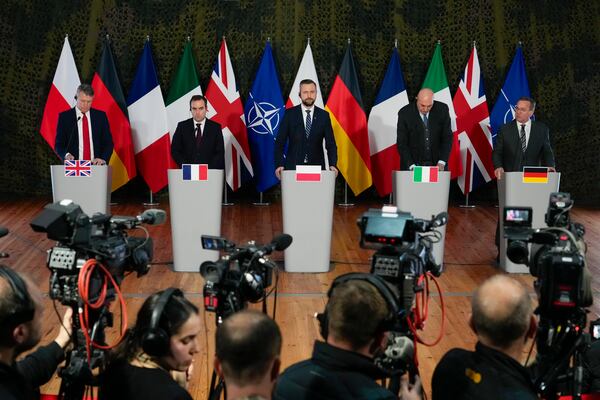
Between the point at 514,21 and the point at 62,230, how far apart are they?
7.58m

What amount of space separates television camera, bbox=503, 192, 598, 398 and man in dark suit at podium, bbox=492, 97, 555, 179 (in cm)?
348

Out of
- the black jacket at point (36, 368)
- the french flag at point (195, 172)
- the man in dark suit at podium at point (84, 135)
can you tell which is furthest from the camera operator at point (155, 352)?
the man in dark suit at podium at point (84, 135)

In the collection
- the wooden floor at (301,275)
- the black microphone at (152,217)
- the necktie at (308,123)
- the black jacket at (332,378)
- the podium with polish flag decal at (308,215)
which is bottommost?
the wooden floor at (301,275)

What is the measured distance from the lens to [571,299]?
9.51 ft

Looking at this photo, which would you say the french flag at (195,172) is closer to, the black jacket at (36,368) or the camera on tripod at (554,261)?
the camera on tripod at (554,261)

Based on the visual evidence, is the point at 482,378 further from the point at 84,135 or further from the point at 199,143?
the point at 84,135

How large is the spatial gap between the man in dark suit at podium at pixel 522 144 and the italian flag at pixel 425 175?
35.6 inches

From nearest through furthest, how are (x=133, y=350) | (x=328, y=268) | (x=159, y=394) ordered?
(x=159, y=394)
(x=133, y=350)
(x=328, y=268)

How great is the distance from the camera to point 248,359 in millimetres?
1974

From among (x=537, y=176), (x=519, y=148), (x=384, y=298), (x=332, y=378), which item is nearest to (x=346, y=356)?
(x=332, y=378)

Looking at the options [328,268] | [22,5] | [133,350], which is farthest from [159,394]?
[22,5]

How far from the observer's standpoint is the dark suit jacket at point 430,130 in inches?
287

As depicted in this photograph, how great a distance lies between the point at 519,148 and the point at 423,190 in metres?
1.20

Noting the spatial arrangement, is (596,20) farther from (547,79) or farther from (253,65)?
(253,65)
